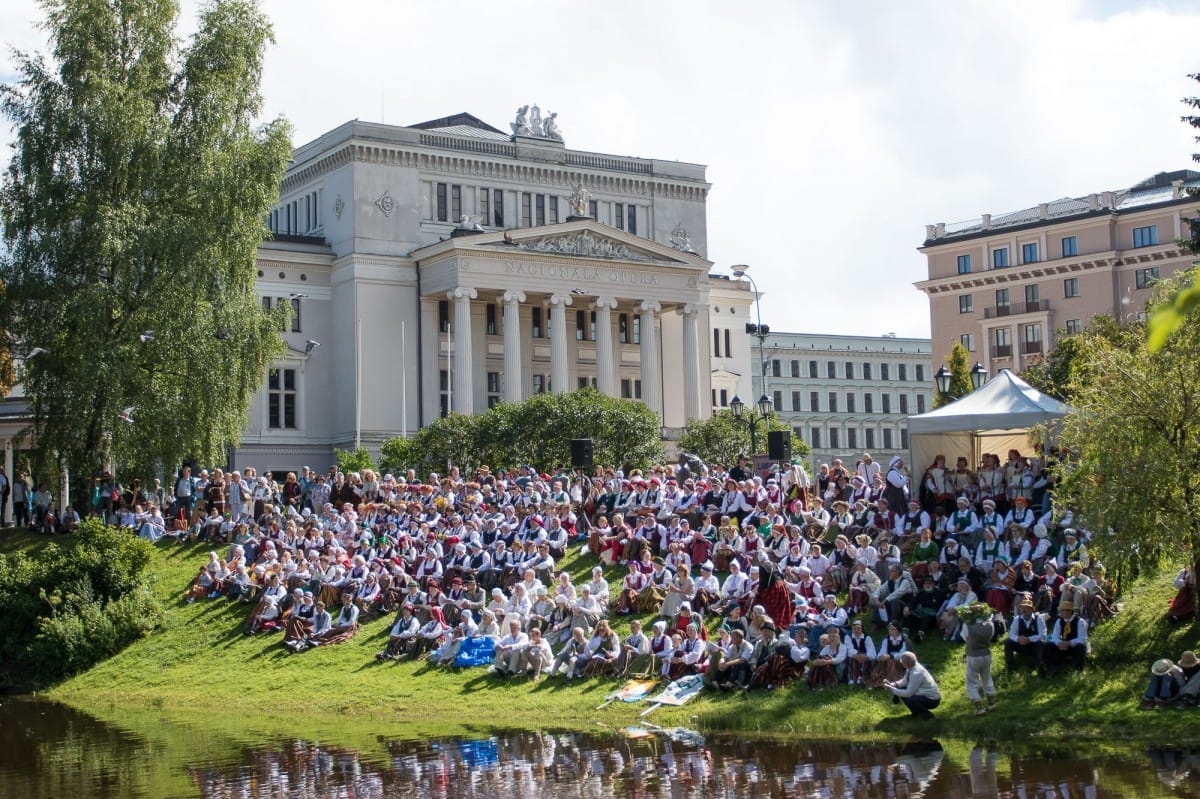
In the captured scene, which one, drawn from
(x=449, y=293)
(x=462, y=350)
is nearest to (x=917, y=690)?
(x=462, y=350)

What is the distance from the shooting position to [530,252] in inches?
2771

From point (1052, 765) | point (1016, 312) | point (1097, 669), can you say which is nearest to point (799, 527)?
point (1097, 669)

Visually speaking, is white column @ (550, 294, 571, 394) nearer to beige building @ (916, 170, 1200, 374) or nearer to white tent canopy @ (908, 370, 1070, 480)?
beige building @ (916, 170, 1200, 374)

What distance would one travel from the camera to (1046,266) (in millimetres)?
85188

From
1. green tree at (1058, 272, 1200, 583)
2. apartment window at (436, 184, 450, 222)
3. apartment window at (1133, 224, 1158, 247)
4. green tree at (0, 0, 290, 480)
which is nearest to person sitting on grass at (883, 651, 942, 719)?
green tree at (1058, 272, 1200, 583)

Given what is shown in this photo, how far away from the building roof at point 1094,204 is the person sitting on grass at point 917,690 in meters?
68.0

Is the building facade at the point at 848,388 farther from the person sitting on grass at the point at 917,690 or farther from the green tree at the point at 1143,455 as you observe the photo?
the person sitting on grass at the point at 917,690

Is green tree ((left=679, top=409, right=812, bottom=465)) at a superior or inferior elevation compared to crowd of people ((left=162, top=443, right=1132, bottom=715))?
superior

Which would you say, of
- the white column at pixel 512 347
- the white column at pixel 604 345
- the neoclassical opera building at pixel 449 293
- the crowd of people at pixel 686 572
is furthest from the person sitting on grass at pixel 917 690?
the white column at pixel 604 345

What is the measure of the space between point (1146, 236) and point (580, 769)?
72482 mm

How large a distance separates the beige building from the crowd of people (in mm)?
54019

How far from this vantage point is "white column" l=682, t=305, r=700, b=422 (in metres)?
75.8

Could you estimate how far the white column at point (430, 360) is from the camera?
232 feet

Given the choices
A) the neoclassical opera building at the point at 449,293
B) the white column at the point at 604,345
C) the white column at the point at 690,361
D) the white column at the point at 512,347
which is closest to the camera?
the neoclassical opera building at the point at 449,293
